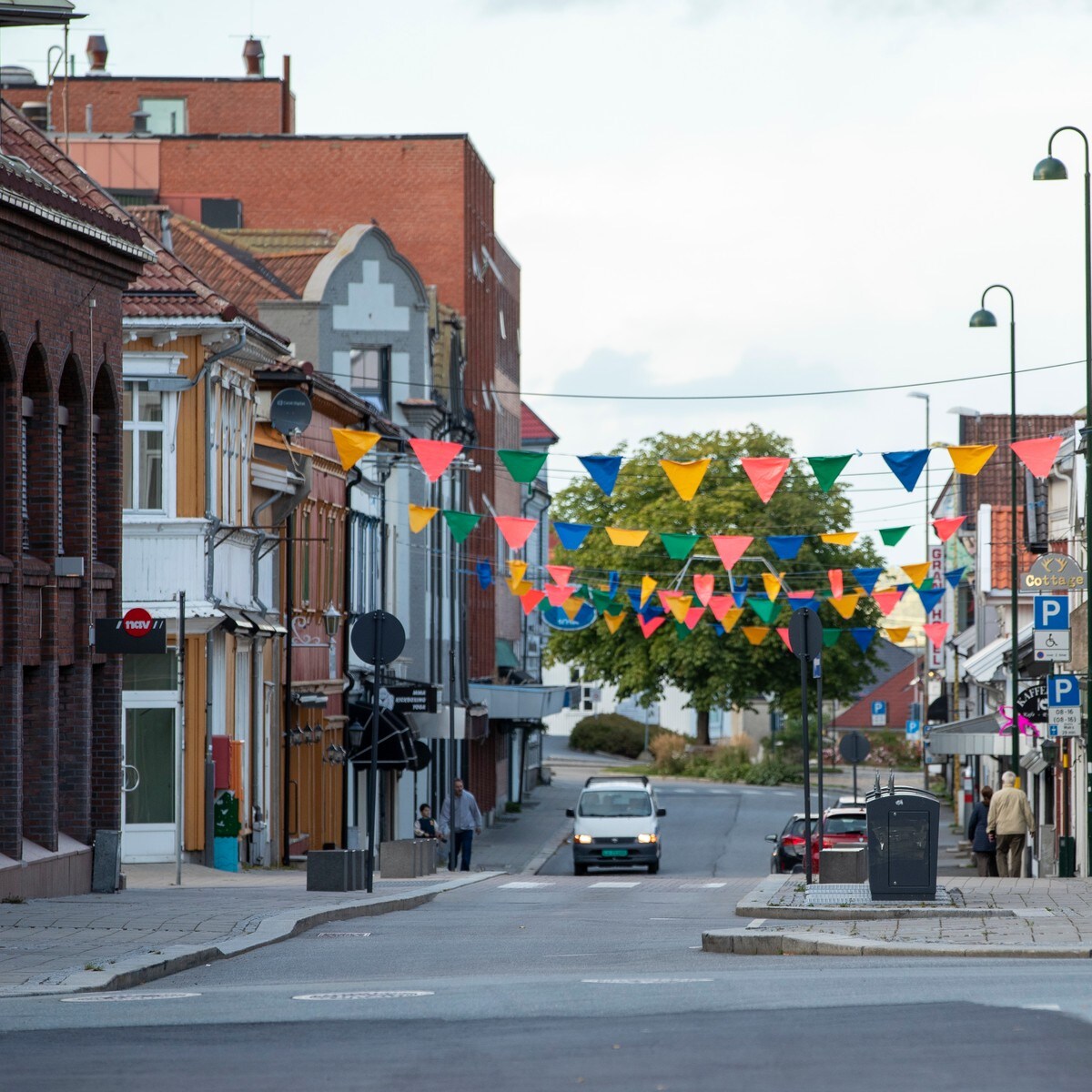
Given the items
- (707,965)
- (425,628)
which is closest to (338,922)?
(707,965)

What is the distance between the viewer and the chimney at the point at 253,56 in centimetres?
6378

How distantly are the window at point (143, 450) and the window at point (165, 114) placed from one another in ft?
111

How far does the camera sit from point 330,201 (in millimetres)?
55781

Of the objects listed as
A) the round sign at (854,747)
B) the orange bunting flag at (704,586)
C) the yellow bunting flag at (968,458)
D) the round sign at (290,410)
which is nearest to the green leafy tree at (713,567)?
the orange bunting flag at (704,586)

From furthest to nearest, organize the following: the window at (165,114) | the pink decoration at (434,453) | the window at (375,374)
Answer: the window at (165,114)
the window at (375,374)
the pink decoration at (434,453)

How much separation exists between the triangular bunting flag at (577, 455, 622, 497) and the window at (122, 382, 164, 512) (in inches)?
244

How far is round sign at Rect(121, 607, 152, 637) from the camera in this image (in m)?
22.3

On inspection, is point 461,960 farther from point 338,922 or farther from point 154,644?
point 154,644

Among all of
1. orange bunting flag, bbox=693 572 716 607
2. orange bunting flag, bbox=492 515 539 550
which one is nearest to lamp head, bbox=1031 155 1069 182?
orange bunting flag, bbox=492 515 539 550

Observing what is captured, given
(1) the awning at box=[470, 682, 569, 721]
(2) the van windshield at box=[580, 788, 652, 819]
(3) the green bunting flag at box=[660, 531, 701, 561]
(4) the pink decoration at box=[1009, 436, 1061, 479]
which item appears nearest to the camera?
(4) the pink decoration at box=[1009, 436, 1061, 479]

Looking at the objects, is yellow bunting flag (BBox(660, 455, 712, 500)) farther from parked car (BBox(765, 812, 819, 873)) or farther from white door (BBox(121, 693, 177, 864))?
parked car (BBox(765, 812, 819, 873))

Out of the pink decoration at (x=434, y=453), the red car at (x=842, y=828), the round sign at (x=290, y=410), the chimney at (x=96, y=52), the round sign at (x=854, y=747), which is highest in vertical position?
the chimney at (x=96, y=52)

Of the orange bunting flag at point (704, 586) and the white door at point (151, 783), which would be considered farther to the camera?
the orange bunting flag at point (704, 586)

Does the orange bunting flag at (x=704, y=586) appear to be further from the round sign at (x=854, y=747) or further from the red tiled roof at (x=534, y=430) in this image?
the red tiled roof at (x=534, y=430)
